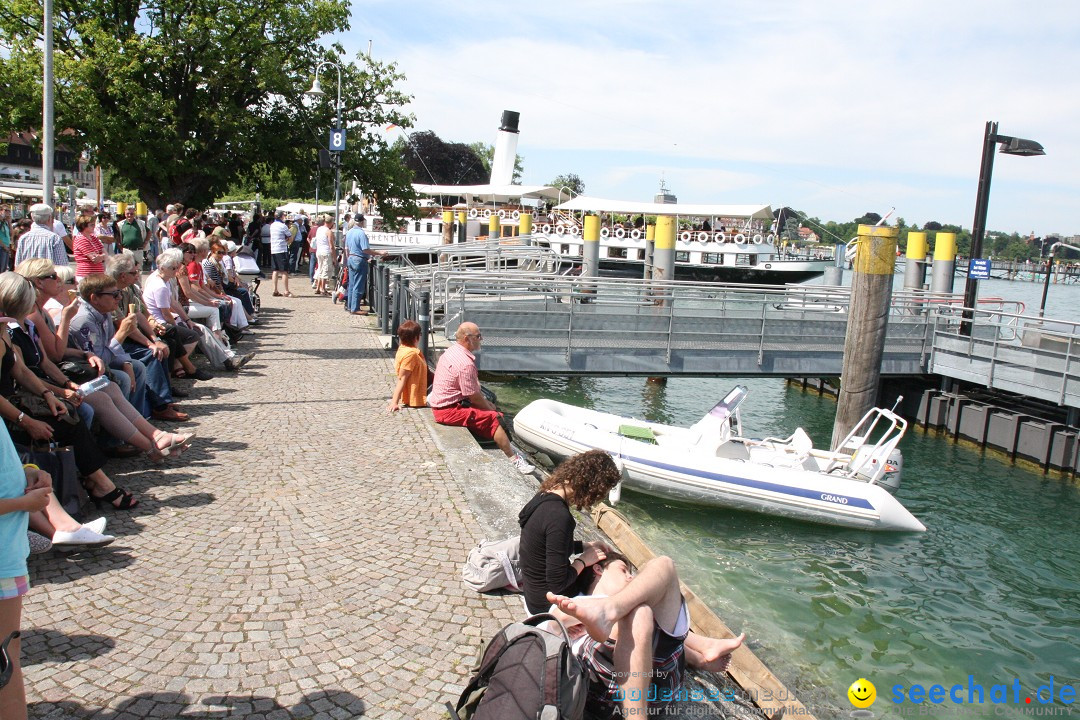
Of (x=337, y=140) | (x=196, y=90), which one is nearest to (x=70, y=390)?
(x=337, y=140)

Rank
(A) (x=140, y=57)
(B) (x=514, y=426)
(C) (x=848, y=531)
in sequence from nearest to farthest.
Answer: (C) (x=848, y=531) < (B) (x=514, y=426) < (A) (x=140, y=57)

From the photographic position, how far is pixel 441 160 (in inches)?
3014

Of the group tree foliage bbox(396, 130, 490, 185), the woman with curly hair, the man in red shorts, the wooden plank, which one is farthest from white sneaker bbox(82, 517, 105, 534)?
tree foliage bbox(396, 130, 490, 185)

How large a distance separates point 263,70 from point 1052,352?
76.1 feet

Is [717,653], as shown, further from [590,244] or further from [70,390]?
[590,244]

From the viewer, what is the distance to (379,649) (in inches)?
156

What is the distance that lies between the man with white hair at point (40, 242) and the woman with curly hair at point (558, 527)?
7839 mm

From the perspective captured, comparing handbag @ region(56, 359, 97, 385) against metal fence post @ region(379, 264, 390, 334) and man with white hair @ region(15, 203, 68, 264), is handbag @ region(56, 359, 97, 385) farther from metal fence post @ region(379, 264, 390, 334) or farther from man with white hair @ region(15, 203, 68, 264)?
metal fence post @ region(379, 264, 390, 334)

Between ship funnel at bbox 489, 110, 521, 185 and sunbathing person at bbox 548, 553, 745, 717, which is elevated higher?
ship funnel at bbox 489, 110, 521, 185

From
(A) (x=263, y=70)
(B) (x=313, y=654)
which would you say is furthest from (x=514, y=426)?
(A) (x=263, y=70)

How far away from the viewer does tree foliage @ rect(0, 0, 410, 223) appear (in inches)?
921

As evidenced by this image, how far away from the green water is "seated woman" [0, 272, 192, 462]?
492 centimetres

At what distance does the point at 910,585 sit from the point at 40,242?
10.6m

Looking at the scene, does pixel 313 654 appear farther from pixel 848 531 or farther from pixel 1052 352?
pixel 1052 352
